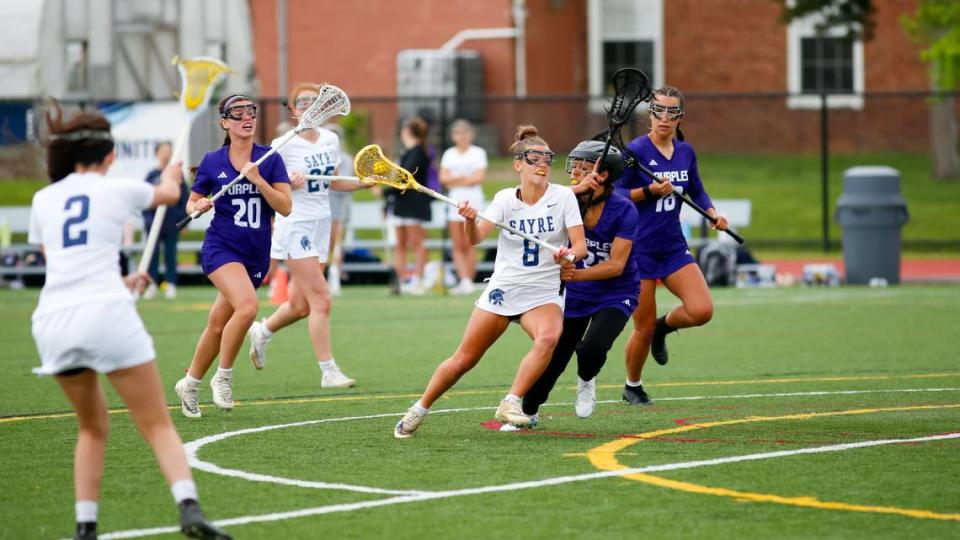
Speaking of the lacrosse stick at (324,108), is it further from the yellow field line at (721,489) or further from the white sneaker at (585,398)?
the yellow field line at (721,489)

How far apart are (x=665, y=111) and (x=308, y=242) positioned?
10.4 feet

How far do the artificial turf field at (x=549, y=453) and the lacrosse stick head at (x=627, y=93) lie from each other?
6.54 ft

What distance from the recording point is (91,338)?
21.7 feet

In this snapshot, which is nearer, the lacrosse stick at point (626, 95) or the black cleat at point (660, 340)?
the lacrosse stick at point (626, 95)

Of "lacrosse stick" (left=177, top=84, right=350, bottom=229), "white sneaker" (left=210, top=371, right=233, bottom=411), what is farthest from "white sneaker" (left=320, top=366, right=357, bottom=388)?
"lacrosse stick" (left=177, top=84, right=350, bottom=229)

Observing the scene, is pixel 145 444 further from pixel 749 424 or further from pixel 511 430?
pixel 749 424

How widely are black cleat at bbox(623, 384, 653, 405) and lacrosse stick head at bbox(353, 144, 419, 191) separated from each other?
2.31 metres

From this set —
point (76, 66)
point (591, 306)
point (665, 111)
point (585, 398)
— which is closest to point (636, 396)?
point (585, 398)

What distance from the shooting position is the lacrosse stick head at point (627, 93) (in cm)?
1058

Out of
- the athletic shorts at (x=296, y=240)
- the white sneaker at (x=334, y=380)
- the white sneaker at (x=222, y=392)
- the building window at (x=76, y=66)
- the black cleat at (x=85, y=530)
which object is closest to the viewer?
the black cleat at (x=85, y=530)

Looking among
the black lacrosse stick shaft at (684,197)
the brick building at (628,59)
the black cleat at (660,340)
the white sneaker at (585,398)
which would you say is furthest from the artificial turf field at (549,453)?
the brick building at (628,59)

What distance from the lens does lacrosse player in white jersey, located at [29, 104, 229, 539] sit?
666 cm

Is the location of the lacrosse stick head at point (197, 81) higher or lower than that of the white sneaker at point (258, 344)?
higher

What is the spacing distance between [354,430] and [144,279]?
318 centimetres
